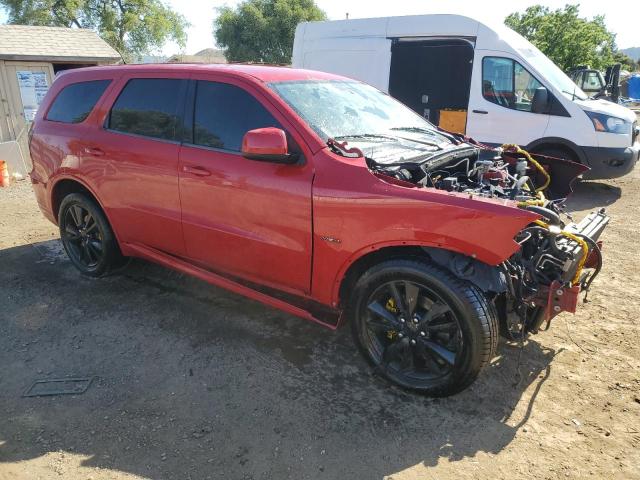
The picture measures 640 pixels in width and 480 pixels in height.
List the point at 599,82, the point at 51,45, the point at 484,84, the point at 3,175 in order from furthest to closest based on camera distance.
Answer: the point at 51,45, the point at 599,82, the point at 3,175, the point at 484,84

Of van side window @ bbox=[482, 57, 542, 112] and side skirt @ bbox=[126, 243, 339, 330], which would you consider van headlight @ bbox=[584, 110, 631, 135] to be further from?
side skirt @ bbox=[126, 243, 339, 330]

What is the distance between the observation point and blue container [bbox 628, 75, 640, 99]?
27953 mm

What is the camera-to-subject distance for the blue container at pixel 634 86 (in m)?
28.0

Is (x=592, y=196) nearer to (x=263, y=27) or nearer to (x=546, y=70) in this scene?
(x=546, y=70)

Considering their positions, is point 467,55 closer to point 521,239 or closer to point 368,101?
point 368,101

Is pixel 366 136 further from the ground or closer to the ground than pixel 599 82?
closer to the ground

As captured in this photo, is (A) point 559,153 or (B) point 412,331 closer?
(B) point 412,331

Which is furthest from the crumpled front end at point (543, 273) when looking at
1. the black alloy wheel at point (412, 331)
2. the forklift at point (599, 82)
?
the forklift at point (599, 82)

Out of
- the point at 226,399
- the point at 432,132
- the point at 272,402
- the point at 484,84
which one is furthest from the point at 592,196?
the point at 226,399

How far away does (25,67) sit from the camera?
38.8 ft

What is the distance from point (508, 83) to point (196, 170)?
19.5ft

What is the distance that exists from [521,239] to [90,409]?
269 cm

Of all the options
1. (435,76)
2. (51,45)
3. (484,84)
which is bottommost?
(484,84)

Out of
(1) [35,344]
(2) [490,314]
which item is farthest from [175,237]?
(2) [490,314]
